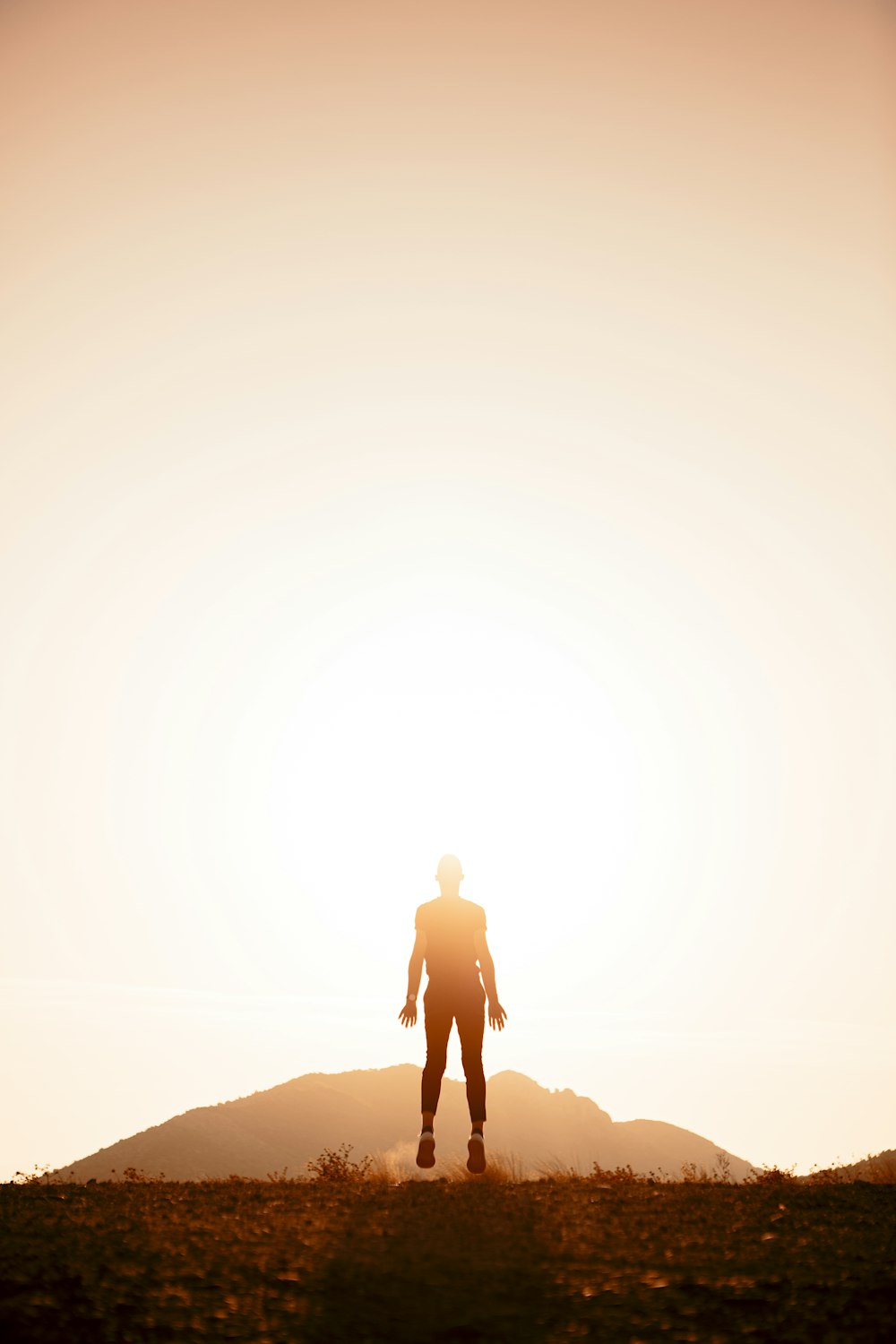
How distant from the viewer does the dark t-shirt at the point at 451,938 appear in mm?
11133

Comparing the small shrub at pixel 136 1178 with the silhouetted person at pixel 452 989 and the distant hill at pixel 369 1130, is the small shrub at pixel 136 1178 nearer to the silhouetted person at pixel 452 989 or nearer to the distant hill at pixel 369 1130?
the silhouetted person at pixel 452 989

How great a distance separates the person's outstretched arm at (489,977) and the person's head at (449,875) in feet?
1.73

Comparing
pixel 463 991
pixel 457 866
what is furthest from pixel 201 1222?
pixel 457 866

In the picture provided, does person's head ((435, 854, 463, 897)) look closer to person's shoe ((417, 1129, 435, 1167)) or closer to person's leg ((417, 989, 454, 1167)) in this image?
person's leg ((417, 989, 454, 1167))

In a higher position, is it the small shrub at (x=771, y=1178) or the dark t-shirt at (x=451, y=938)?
the dark t-shirt at (x=451, y=938)

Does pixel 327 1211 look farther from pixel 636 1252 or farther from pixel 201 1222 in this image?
pixel 636 1252

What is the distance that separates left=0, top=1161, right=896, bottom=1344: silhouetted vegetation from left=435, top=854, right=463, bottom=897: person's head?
3.92m

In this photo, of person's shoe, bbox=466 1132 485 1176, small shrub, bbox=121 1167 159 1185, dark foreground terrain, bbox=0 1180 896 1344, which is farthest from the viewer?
person's shoe, bbox=466 1132 485 1176

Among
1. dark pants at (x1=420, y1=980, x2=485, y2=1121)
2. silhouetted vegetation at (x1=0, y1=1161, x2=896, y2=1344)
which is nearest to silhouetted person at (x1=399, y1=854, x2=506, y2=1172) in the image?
dark pants at (x1=420, y1=980, x2=485, y2=1121)

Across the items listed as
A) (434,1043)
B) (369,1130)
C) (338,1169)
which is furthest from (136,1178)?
(369,1130)

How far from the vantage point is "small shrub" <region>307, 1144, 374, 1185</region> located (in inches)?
382

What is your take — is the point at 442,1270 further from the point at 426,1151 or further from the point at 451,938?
the point at 451,938

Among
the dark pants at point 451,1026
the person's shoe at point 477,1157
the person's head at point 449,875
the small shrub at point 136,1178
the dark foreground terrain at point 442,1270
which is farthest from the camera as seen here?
the person's head at point 449,875

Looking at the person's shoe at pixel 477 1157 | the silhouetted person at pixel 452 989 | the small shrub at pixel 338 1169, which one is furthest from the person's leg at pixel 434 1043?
the small shrub at pixel 338 1169
